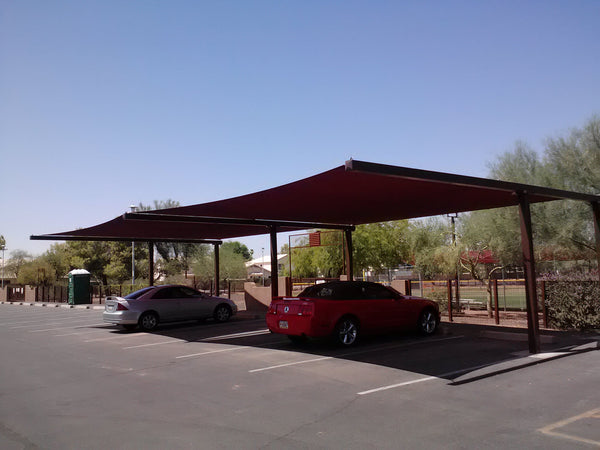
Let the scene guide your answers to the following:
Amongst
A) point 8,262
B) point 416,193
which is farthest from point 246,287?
point 8,262

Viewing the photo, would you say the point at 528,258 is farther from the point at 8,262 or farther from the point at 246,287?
the point at 8,262

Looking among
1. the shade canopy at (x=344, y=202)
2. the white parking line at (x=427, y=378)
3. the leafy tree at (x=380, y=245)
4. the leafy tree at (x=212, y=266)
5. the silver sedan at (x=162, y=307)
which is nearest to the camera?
the white parking line at (x=427, y=378)

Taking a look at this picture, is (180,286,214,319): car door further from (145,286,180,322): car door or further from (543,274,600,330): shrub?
(543,274,600,330): shrub

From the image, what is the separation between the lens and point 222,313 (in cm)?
1903

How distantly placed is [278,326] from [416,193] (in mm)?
4487

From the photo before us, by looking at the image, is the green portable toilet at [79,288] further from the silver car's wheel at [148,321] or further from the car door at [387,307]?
the car door at [387,307]

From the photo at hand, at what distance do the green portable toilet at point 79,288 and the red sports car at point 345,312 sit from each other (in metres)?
26.0

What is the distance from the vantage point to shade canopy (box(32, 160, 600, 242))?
9.56 meters

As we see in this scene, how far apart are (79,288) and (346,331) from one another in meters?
27.8

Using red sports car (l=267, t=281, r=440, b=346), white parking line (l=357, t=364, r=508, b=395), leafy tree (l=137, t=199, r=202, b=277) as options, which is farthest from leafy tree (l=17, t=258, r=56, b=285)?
white parking line (l=357, t=364, r=508, b=395)

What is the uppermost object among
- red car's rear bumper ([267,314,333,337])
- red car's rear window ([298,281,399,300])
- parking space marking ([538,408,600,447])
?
red car's rear window ([298,281,399,300])

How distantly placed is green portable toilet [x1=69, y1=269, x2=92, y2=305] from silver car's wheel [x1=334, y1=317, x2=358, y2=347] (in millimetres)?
27556

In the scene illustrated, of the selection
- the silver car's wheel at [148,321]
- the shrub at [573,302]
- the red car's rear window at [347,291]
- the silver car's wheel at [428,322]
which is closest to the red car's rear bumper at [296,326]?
the red car's rear window at [347,291]

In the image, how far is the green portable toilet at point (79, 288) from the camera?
112 ft
